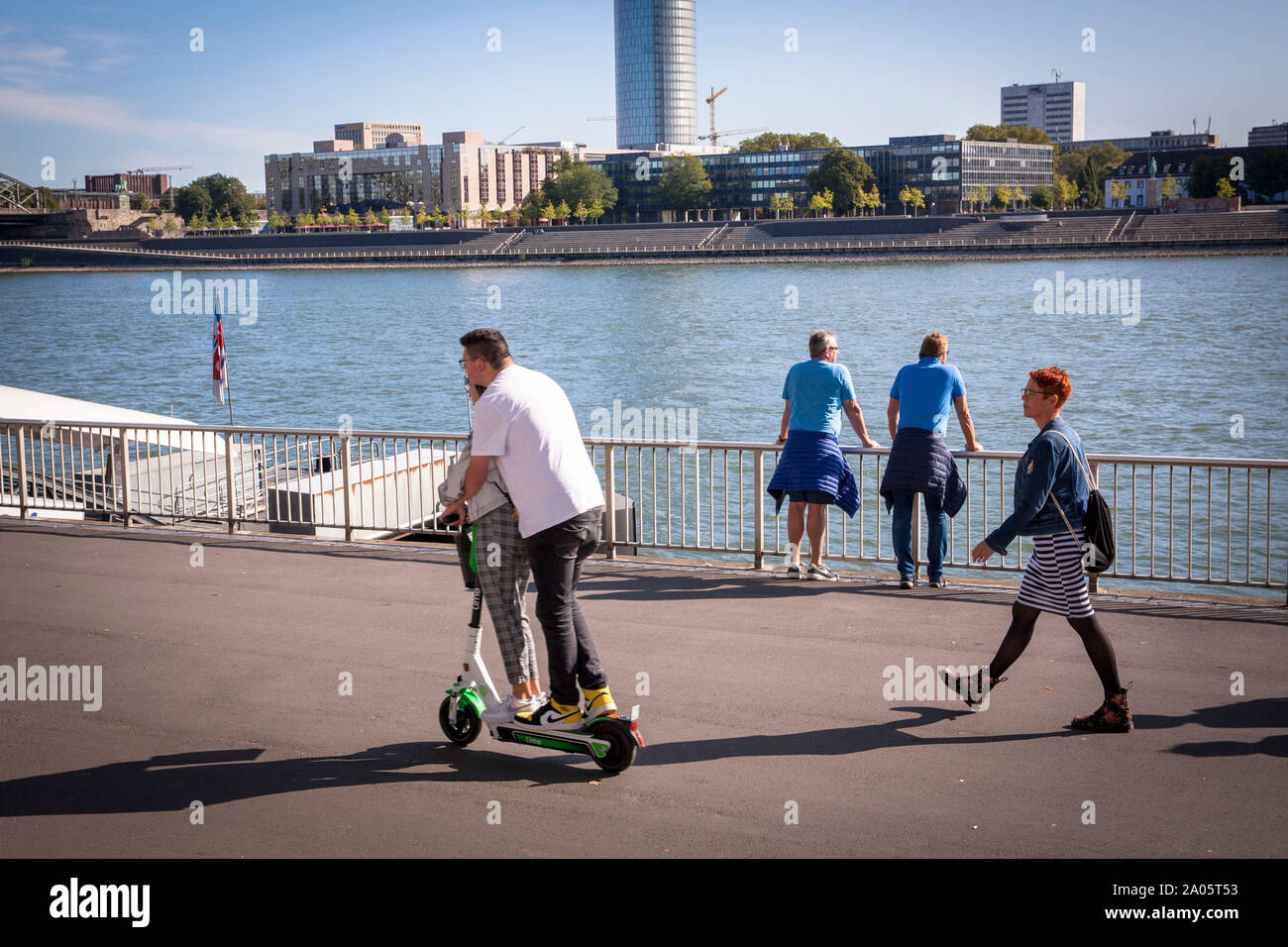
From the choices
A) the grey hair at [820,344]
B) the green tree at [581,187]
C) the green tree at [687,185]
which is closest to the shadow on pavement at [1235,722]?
the grey hair at [820,344]

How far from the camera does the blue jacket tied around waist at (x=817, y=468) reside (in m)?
9.62

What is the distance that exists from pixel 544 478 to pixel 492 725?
1327 millimetres

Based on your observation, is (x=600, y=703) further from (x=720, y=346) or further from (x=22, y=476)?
(x=720, y=346)

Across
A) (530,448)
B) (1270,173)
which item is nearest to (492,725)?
(530,448)

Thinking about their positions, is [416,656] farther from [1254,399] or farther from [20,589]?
[1254,399]

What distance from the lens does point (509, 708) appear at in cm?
598

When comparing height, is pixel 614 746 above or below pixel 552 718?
below

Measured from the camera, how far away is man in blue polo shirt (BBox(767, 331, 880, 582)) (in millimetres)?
9531

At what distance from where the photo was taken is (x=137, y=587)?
384 inches

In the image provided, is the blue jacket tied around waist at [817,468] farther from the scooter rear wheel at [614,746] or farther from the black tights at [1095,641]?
the scooter rear wheel at [614,746]

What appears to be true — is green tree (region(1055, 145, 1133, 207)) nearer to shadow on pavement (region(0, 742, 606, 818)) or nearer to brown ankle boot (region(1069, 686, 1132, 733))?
brown ankle boot (region(1069, 686, 1132, 733))

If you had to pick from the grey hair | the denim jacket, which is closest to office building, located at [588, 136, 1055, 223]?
the grey hair

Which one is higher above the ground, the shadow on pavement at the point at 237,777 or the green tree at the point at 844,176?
the green tree at the point at 844,176

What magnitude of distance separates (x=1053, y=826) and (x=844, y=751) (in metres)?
1.17
